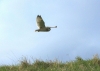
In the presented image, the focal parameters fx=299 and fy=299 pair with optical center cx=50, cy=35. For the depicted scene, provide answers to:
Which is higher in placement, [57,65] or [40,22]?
[40,22]

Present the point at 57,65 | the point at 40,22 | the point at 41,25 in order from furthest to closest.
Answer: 1. the point at 57,65
2. the point at 41,25
3. the point at 40,22

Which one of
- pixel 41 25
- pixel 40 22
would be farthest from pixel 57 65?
pixel 40 22

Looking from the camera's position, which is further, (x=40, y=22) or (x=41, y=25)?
(x=41, y=25)

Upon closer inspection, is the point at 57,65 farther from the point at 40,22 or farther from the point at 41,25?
the point at 40,22

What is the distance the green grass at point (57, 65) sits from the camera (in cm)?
1032

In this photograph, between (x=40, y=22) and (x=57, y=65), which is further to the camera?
(x=57, y=65)

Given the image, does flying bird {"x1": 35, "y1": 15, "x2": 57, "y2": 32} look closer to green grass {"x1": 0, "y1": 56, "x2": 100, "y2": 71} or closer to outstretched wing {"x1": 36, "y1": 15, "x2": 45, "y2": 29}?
outstretched wing {"x1": 36, "y1": 15, "x2": 45, "y2": 29}

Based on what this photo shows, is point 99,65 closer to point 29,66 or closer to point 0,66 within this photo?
point 29,66

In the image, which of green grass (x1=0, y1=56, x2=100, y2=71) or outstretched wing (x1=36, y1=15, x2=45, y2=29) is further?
green grass (x1=0, y1=56, x2=100, y2=71)

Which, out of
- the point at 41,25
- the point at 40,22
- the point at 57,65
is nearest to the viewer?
the point at 40,22

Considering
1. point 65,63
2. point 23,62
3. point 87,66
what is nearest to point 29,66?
point 23,62

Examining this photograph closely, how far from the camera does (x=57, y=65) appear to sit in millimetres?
10750

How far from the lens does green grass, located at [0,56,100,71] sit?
10.3 meters

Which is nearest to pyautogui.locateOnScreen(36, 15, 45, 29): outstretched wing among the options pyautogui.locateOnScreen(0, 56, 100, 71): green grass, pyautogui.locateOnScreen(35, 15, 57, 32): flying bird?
pyautogui.locateOnScreen(35, 15, 57, 32): flying bird
